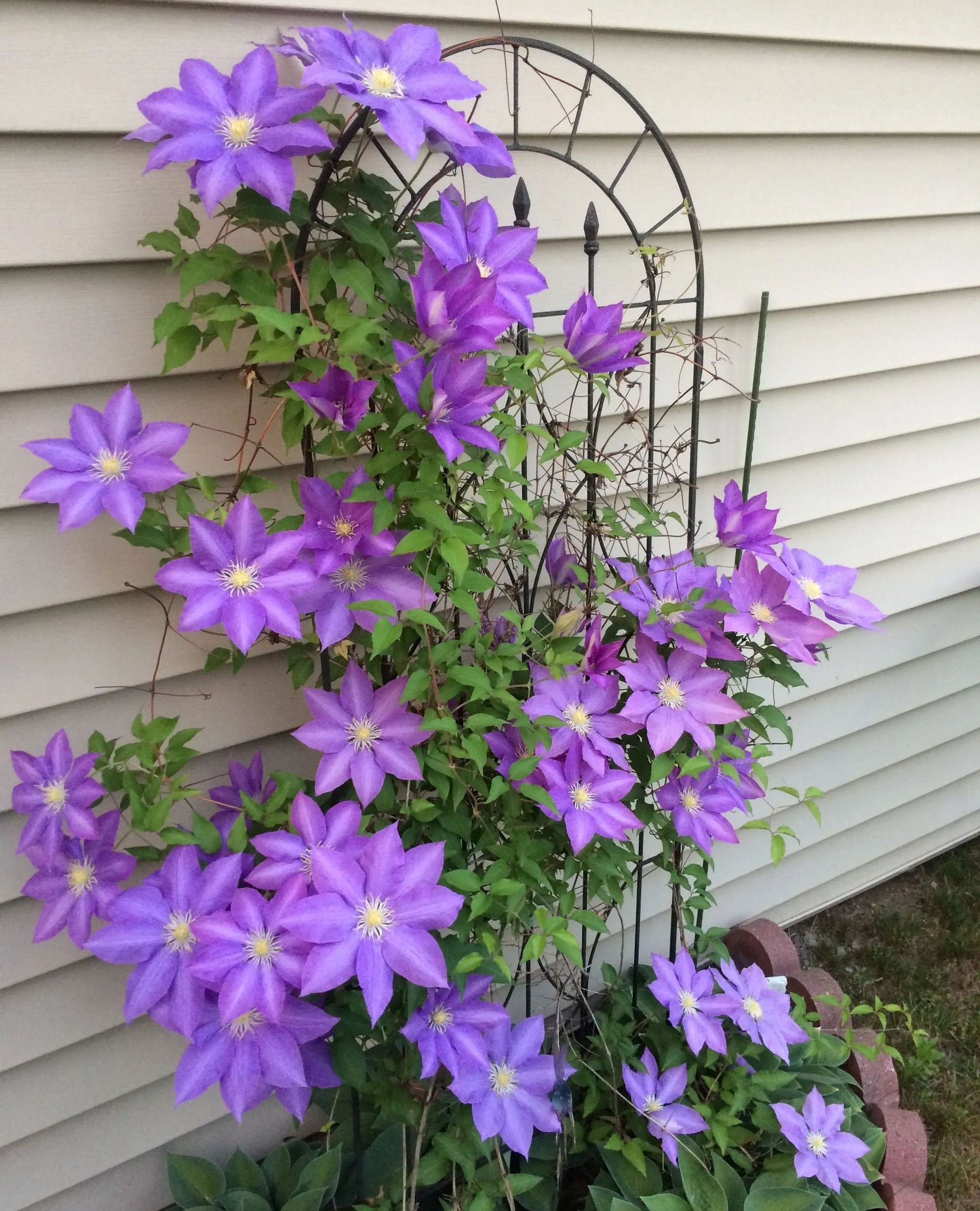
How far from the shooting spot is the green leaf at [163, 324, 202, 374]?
3.24 ft

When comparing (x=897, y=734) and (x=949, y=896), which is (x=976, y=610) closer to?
(x=897, y=734)

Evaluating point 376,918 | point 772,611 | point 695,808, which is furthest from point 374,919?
point 772,611

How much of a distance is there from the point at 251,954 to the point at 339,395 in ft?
2.03

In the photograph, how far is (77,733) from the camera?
48.1 inches

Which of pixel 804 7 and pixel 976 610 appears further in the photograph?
pixel 976 610

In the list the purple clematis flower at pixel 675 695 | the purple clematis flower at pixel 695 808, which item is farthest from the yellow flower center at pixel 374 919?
the purple clematis flower at pixel 695 808

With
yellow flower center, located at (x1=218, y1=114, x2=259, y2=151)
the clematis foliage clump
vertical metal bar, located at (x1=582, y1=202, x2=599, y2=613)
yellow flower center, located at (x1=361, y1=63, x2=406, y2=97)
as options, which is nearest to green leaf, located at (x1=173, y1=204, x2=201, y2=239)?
the clematis foliage clump

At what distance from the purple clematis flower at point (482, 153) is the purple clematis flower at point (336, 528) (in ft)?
1.19

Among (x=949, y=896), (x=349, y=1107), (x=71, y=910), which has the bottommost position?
(x=949, y=896)

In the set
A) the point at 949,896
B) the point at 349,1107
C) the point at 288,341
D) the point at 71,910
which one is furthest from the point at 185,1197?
the point at 949,896

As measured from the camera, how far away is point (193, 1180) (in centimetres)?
143

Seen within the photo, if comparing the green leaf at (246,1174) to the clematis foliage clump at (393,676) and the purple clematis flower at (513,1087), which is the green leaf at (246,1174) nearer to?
the clematis foliage clump at (393,676)

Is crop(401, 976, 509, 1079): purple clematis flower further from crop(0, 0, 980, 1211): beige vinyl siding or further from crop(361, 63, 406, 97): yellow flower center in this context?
crop(361, 63, 406, 97): yellow flower center

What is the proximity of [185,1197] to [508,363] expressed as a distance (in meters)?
1.40
